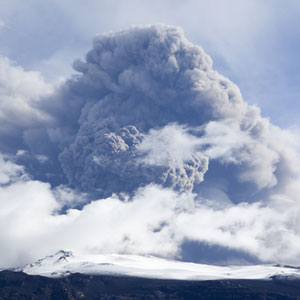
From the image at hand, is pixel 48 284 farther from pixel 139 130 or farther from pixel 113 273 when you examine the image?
pixel 139 130

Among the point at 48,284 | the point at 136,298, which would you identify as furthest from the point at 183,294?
the point at 48,284

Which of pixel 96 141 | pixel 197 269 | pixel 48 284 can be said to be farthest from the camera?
pixel 197 269

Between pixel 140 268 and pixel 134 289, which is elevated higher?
pixel 140 268

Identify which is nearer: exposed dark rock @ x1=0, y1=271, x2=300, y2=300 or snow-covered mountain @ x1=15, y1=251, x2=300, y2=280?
exposed dark rock @ x1=0, y1=271, x2=300, y2=300

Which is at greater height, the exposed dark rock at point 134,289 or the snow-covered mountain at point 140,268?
the snow-covered mountain at point 140,268

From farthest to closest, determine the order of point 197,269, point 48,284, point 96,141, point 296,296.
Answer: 1. point 197,269
2. point 96,141
3. point 48,284
4. point 296,296

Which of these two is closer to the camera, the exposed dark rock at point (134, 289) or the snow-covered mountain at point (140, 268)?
the exposed dark rock at point (134, 289)

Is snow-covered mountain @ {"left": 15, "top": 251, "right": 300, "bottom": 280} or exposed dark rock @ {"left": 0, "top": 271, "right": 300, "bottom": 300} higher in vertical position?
snow-covered mountain @ {"left": 15, "top": 251, "right": 300, "bottom": 280}

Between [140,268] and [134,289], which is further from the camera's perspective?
[140,268]
